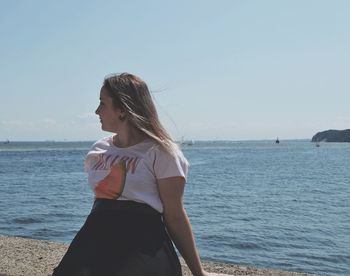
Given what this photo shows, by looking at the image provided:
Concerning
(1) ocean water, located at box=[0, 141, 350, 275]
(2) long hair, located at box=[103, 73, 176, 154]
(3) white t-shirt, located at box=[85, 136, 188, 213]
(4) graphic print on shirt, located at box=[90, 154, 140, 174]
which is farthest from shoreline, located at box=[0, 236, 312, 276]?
(1) ocean water, located at box=[0, 141, 350, 275]

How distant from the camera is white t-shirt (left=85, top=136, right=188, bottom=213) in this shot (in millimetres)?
2258

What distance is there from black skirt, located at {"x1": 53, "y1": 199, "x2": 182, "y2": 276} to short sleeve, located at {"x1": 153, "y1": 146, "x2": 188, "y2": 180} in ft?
0.55

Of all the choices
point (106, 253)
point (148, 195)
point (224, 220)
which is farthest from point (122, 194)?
point (224, 220)

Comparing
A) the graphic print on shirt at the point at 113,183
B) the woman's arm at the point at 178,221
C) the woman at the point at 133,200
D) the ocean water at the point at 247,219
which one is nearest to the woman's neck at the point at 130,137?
the woman at the point at 133,200

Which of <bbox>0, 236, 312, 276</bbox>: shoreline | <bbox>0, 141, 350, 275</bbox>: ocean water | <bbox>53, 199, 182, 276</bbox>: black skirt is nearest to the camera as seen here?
<bbox>53, 199, 182, 276</bbox>: black skirt

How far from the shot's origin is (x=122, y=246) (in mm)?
2150

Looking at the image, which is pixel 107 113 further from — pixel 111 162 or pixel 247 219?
pixel 247 219

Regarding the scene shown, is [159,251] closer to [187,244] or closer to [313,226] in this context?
[187,244]

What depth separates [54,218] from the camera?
18578 mm

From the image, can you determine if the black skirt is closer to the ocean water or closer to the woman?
the woman

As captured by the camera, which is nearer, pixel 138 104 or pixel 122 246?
pixel 122 246

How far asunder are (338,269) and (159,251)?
11491 mm

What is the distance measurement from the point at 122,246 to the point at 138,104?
25.4 inches

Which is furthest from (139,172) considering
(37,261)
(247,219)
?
(247,219)
